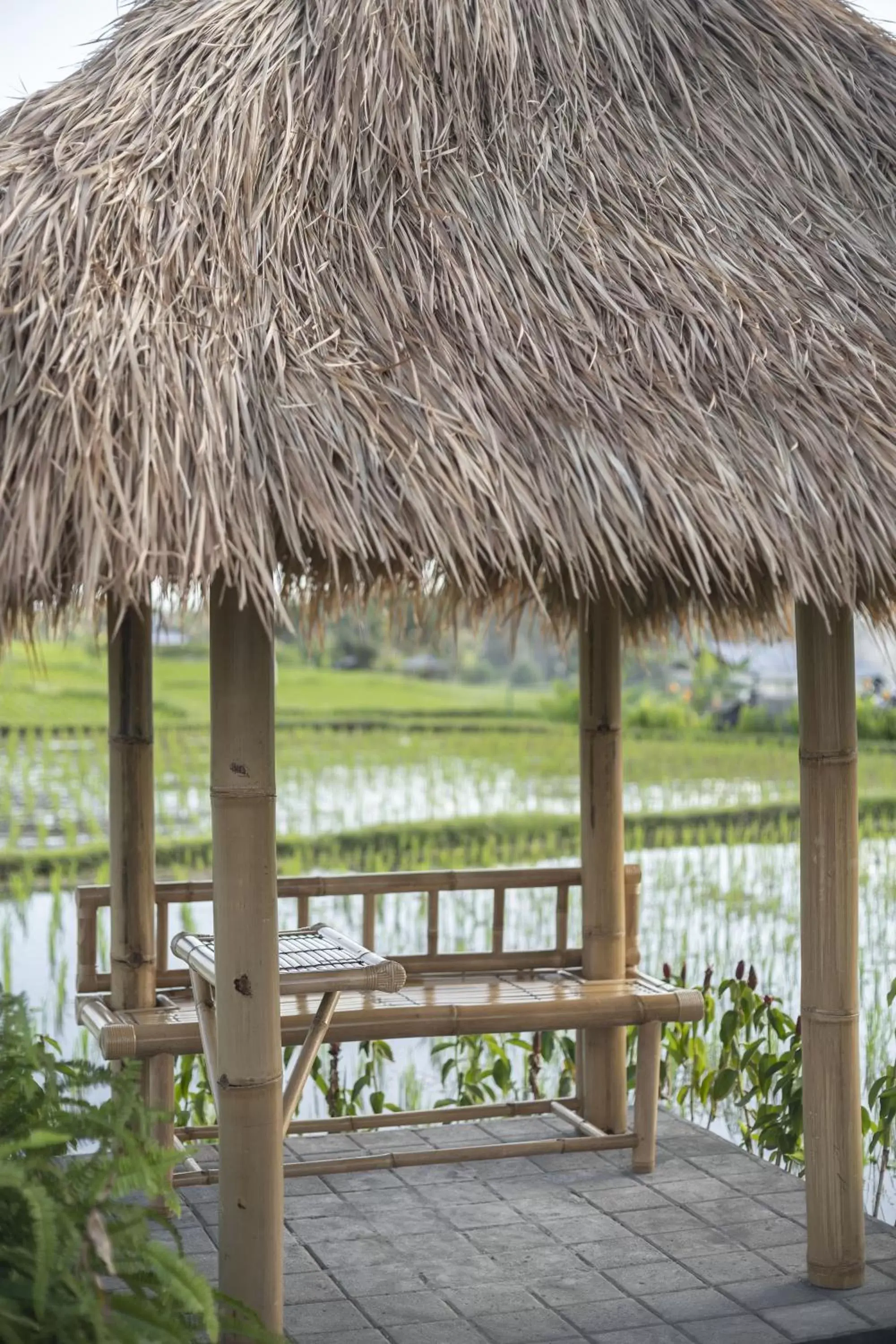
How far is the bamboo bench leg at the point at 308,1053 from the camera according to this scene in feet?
10.4

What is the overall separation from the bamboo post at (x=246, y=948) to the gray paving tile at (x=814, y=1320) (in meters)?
1.02

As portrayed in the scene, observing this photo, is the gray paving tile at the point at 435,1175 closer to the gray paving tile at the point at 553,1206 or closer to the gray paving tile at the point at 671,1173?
the gray paving tile at the point at 553,1206

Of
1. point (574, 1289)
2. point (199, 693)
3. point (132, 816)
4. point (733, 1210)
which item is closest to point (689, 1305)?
point (574, 1289)

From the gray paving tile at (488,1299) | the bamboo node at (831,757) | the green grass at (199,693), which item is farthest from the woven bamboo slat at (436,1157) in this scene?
the green grass at (199,693)

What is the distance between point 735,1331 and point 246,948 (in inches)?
49.9

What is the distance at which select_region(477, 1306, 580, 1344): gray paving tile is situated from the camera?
301 cm

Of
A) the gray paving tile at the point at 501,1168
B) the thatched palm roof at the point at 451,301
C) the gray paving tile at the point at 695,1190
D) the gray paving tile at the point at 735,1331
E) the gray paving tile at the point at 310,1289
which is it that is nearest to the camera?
the thatched palm roof at the point at 451,301

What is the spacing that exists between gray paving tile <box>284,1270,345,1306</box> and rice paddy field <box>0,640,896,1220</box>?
1.74 meters

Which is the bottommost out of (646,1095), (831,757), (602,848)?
(646,1095)

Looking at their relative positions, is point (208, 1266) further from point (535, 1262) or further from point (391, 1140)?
point (391, 1140)

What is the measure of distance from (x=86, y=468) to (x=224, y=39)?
133cm

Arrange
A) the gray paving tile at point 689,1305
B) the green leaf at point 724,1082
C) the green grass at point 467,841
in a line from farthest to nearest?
1. the green grass at point 467,841
2. the green leaf at point 724,1082
3. the gray paving tile at point 689,1305

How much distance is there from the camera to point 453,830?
10.7 metres

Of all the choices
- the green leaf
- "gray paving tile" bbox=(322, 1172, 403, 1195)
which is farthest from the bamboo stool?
the green leaf
